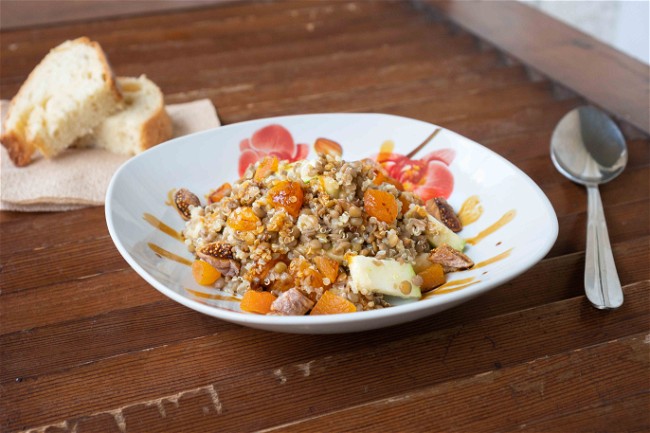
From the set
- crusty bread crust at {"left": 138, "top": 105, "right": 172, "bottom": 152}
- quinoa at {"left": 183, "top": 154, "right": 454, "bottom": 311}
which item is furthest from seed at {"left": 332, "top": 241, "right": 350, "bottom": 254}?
crusty bread crust at {"left": 138, "top": 105, "right": 172, "bottom": 152}

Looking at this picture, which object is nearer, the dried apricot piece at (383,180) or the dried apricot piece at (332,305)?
the dried apricot piece at (332,305)

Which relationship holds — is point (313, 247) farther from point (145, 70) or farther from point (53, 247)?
point (145, 70)

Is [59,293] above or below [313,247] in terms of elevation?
below

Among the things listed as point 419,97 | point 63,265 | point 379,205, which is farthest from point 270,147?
point 419,97

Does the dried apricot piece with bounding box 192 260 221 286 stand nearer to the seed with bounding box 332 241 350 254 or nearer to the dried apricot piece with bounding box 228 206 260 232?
the dried apricot piece with bounding box 228 206 260 232

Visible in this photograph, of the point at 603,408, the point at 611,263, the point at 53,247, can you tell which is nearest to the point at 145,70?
the point at 53,247

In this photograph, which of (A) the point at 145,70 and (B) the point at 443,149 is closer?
(B) the point at 443,149

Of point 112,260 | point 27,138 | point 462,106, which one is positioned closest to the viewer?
point 112,260

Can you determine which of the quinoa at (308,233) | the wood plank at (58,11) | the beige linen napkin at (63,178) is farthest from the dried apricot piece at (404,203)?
the wood plank at (58,11)

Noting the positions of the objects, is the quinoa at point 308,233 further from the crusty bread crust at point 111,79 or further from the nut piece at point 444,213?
the crusty bread crust at point 111,79
